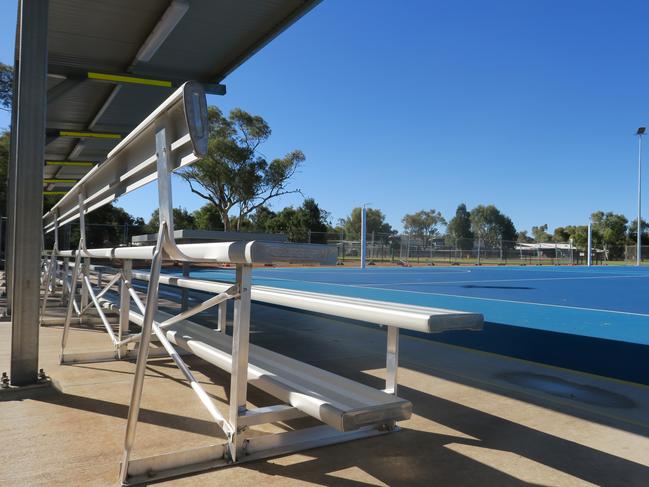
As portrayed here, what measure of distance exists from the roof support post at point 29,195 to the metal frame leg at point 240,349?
2.29 metres

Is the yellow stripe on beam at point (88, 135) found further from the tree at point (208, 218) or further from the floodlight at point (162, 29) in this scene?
the tree at point (208, 218)

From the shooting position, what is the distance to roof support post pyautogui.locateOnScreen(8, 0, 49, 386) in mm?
4133

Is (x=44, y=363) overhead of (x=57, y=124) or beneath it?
beneath

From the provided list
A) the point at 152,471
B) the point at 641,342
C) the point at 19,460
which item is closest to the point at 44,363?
the point at 19,460

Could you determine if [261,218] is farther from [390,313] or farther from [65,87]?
[390,313]

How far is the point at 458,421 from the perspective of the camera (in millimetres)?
3598

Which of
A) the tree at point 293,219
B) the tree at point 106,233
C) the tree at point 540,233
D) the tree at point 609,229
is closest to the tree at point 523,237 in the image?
the tree at point 540,233

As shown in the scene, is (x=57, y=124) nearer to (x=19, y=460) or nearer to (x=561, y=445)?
(x=19, y=460)

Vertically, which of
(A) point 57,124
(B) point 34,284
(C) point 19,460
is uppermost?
(A) point 57,124

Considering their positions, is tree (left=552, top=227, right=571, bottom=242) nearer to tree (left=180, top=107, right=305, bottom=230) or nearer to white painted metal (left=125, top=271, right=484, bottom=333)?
tree (left=180, top=107, right=305, bottom=230)

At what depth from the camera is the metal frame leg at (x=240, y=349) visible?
2.62 meters

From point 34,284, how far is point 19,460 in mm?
1735

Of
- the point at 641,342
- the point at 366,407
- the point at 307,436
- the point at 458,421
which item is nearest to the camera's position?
the point at 366,407

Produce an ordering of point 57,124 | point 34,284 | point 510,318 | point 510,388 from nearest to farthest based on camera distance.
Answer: point 34,284 < point 510,388 < point 510,318 < point 57,124
